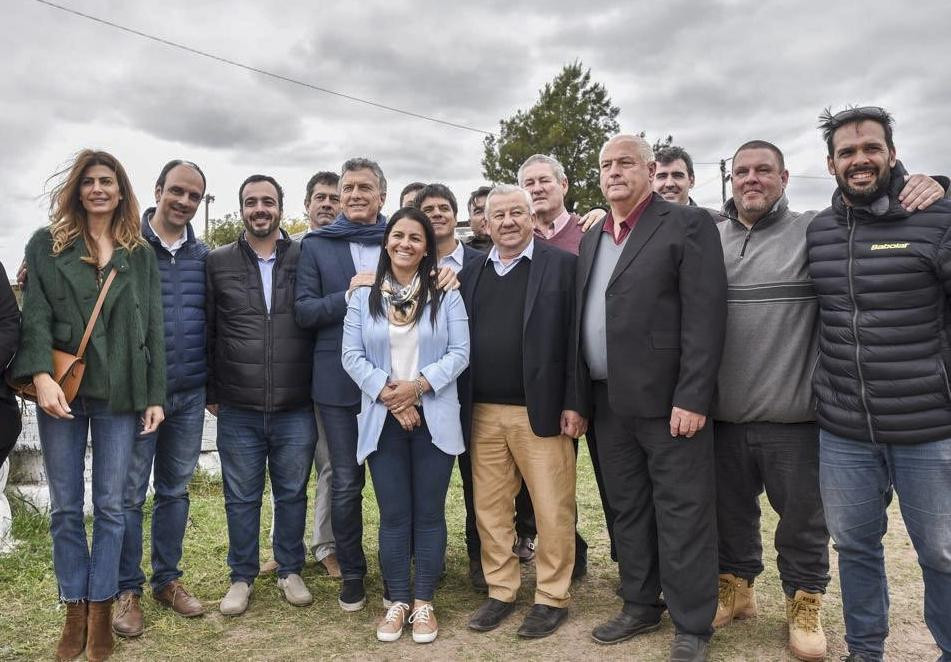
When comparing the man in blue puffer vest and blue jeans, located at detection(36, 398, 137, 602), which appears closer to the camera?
blue jeans, located at detection(36, 398, 137, 602)

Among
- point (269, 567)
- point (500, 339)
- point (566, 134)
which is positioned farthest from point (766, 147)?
point (566, 134)

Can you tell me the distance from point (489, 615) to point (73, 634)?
211cm

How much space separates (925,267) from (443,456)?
2409mm

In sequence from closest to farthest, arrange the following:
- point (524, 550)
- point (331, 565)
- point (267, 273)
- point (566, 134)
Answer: point (267, 273) < point (331, 565) < point (524, 550) < point (566, 134)

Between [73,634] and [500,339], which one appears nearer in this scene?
[73,634]

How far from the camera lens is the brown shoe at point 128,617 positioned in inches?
149

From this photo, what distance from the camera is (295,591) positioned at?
4281 millimetres

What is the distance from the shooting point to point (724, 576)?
12.6 ft

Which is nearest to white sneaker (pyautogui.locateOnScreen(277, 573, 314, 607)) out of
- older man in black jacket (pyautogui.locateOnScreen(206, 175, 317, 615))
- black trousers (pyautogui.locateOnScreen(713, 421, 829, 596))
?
older man in black jacket (pyautogui.locateOnScreen(206, 175, 317, 615))

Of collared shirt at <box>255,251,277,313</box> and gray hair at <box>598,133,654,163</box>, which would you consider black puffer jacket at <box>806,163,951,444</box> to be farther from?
collared shirt at <box>255,251,277,313</box>

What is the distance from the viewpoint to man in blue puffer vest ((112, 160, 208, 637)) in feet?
13.0

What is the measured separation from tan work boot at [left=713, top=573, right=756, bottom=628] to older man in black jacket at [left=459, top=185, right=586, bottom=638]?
0.82 m

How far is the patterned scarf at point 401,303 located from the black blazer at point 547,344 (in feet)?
1.50

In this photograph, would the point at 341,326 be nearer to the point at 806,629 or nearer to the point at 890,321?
the point at 890,321
